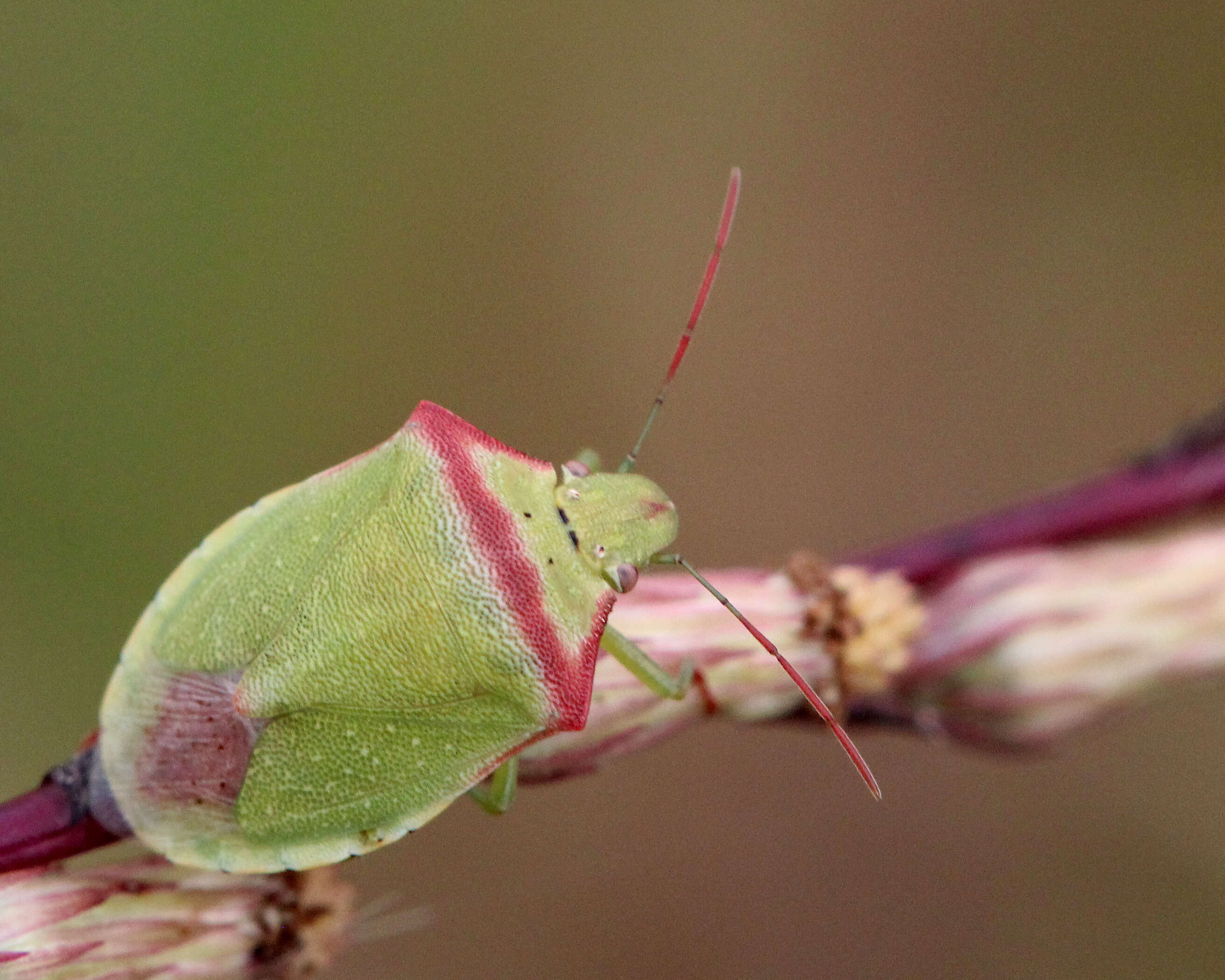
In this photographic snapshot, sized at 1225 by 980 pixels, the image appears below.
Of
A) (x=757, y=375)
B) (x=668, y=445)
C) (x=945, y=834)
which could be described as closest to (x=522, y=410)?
(x=668, y=445)

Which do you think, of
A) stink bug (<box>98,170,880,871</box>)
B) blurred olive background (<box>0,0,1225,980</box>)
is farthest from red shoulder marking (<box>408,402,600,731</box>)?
blurred olive background (<box>0,0,1225,980</box>)

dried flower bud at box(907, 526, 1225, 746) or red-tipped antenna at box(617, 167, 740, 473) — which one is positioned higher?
red-tipped antenna at box(617, 167, 740, 473)

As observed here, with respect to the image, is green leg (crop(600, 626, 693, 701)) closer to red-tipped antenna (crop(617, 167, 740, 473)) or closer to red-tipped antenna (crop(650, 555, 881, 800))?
red-tipped antenna (crop(650, 555, 881, 800))

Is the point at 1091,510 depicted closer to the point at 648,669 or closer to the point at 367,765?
the point at 648,669

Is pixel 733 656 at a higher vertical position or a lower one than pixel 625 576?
lower

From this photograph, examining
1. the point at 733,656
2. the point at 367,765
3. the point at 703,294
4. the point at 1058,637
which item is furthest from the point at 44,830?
the point at 1058,637
